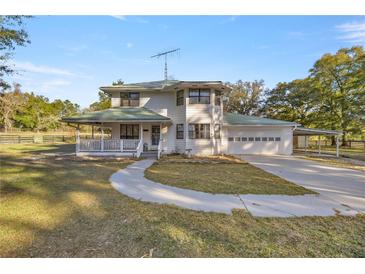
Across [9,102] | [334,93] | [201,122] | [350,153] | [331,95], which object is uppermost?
[334,93]

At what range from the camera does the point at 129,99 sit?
711 inches

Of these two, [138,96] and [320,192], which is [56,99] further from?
[320,192]

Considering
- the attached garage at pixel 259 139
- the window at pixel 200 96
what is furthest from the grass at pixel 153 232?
the attached garage at pixel 259 139

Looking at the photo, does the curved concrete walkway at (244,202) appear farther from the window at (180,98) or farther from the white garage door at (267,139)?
the white garage door at (267,139)

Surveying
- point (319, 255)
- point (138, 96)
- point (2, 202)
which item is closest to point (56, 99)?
point (138, 96)

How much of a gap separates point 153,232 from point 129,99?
51.5 ft

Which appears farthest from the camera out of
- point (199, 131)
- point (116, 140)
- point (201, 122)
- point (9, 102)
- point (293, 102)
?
point (293, 102)

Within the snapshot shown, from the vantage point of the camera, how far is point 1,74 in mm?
6957

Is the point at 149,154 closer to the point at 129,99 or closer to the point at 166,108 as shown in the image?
the point at 166,108

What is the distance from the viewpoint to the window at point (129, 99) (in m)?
18.0

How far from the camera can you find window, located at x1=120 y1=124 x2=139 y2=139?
17406 mm

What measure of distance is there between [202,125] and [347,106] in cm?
2222

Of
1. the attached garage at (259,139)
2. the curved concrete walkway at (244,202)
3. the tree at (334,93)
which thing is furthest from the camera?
the tree at (334,93)

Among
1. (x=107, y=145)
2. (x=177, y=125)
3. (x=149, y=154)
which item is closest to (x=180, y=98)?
(x=177, y=125)
